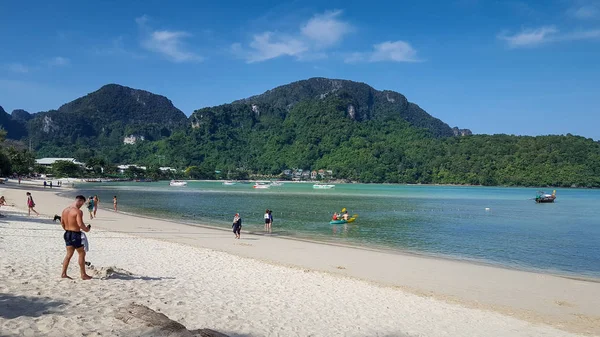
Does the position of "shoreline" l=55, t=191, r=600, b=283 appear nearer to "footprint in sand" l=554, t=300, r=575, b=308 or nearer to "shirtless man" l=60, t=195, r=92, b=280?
"footprint in sand" l=554, t=300, r=575, b=308

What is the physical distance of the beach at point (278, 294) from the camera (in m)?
6.64

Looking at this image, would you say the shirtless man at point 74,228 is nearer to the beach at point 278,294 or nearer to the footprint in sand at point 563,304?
the beach at point 278,294

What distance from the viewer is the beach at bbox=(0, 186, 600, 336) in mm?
6637

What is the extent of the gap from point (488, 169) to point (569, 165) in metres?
24.5

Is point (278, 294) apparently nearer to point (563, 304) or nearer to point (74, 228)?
point (74, 228)

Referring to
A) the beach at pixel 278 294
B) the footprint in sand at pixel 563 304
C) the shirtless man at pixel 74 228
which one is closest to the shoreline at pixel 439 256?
the beach at pixel 278 294

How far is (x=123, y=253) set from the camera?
13312mm

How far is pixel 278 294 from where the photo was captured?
942 centimetres

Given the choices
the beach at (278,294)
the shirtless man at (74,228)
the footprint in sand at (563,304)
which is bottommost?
the footprint in sand at (563,304)

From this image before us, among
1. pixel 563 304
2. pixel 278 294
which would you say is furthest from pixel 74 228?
pixel 563 304

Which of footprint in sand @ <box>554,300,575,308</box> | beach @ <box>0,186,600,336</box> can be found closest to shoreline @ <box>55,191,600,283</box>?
beach @ <box>0,186,600,336</box>

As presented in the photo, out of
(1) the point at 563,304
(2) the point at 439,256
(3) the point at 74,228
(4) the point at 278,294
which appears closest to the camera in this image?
(3) the point at 74,228

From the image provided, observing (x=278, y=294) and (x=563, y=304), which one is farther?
(x=563, y=304)

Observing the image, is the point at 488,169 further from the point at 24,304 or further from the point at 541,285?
the point at 24,304
